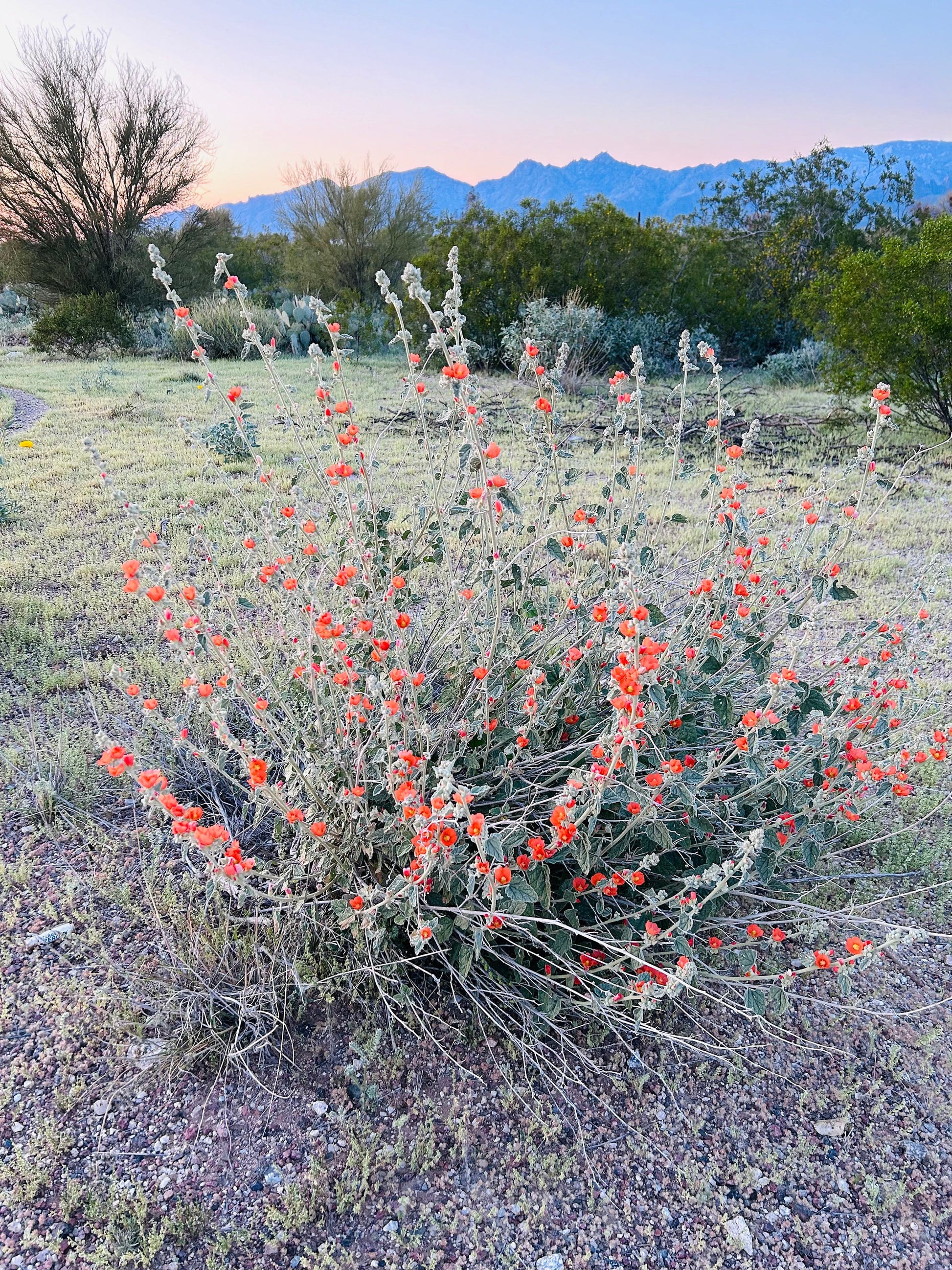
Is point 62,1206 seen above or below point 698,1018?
above

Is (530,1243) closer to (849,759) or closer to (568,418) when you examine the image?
(849,759)

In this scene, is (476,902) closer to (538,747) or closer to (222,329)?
(538,747)

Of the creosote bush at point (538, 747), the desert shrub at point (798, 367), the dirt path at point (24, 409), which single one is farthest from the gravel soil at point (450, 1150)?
the desert shrub at point (798, 367)

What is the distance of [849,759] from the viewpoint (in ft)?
5.97

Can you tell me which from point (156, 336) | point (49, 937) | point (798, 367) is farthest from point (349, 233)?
point (49, 937)

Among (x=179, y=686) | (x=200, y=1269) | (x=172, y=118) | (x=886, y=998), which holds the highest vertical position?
(x=172, y=118)

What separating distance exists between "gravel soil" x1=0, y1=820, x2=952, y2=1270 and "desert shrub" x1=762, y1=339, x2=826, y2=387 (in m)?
10.2

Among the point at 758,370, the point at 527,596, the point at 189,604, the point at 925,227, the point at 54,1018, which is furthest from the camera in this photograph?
the point at 758,370

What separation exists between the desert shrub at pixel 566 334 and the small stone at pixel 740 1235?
869 cm

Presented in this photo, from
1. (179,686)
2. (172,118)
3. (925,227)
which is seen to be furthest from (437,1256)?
(172,118)

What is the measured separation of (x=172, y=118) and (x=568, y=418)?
12.8 metres

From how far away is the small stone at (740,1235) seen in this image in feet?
4.67

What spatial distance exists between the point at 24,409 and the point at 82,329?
516 cm

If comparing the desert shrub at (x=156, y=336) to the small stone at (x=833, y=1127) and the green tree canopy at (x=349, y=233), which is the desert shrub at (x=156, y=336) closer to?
the green tree canopy at (x=349, y=233)
